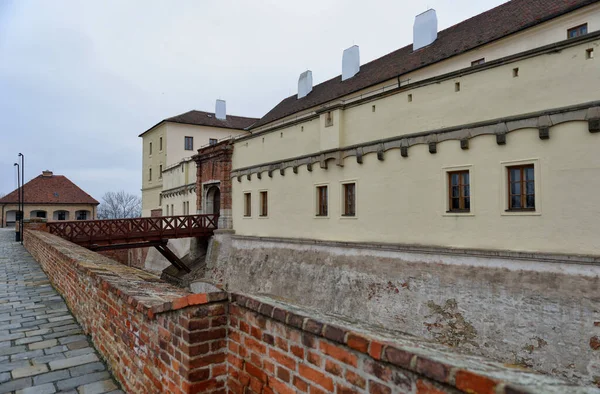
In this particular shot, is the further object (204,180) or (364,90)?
(204,180)

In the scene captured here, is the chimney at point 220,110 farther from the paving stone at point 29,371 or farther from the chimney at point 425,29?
the paving stone at point 29,371

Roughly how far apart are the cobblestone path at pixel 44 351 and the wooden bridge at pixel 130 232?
10.9 metres

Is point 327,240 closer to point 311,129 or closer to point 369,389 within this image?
point 311,129

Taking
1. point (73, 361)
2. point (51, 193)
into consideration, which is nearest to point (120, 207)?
point (51, 193)

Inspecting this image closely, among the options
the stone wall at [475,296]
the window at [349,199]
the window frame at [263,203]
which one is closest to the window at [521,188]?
the stone wall at [475,296]

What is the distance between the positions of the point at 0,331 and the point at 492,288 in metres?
8.86

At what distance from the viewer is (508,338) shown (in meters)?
8.02

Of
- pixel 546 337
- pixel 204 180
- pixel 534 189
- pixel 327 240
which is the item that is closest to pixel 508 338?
pixel 546 337

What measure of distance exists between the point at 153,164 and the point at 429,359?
3479cm

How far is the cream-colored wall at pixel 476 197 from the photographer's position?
767 centimetres

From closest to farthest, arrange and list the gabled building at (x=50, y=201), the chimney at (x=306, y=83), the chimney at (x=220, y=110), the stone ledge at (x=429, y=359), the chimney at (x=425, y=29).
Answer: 1. the stone ledge at (x=429, y=359)
2. the chimney at (x=425, y=29)
3. the chimney at (x=306, y=83)
4. the chimney at (x=220, y=110)
5. the gabled building at (x=50, y=201)

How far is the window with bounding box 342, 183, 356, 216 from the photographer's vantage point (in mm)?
12741

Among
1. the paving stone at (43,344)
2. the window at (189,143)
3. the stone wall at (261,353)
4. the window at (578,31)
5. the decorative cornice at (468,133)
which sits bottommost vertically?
the paving stone at (43,344)

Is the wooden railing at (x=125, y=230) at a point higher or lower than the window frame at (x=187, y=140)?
lower
